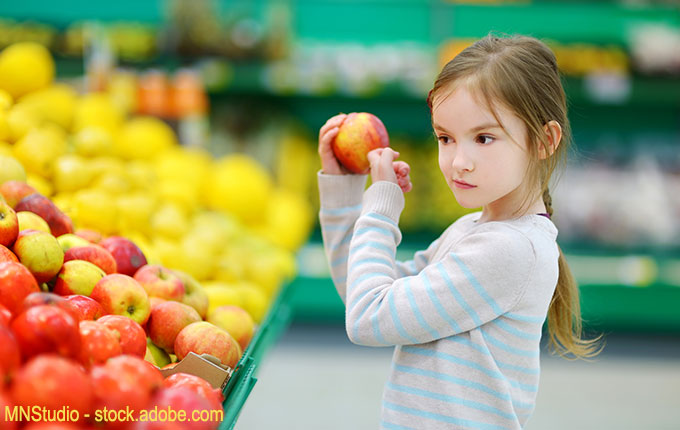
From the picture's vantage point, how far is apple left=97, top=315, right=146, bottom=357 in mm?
1219

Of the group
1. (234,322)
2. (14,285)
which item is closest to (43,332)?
(14,285)

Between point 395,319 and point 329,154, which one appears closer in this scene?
point 395,319

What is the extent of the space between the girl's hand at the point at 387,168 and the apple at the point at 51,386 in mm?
680

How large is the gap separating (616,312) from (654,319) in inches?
9.5

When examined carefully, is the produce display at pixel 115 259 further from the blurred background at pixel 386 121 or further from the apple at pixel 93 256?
the blurred background at pixel 386 121

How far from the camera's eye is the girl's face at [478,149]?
121 centimetres

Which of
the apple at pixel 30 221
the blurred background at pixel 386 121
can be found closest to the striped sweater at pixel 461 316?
the apple at pixel 30 221

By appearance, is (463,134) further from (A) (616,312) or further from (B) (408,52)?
(B) (408,52)

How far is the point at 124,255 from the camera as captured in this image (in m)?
1.69

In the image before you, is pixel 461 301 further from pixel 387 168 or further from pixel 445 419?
pixel 387 168

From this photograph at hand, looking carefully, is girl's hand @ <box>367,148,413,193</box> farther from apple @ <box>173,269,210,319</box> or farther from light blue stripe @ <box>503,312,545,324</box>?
apple @ <box>173,269,210,319</box>

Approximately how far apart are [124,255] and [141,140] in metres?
1.51

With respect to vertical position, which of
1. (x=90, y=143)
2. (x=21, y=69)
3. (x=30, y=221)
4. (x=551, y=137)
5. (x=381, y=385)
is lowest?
(x=381, y=385)

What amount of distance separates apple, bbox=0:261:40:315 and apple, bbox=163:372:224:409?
27 centimetres
